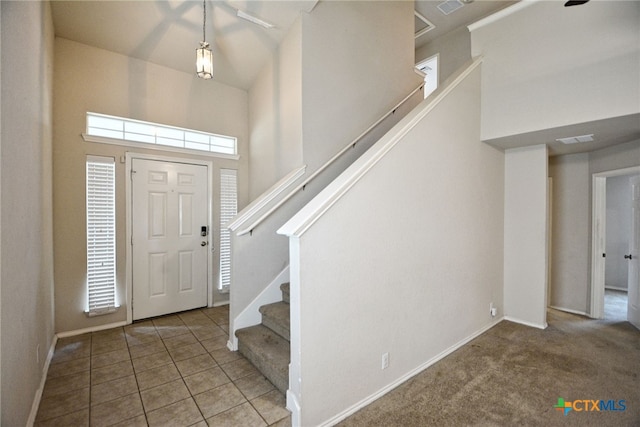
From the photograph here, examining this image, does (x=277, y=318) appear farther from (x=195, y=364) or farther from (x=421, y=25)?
(x=421, y=25)

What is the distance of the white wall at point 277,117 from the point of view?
324cm

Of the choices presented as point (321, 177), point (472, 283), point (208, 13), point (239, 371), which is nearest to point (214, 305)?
point (239, 371)

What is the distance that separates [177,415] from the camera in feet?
6.38

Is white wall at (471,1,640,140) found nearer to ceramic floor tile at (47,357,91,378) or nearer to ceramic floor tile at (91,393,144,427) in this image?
ceramic floor tile at (91,393,144,427)

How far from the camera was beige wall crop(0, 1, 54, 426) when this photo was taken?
56.5 inches

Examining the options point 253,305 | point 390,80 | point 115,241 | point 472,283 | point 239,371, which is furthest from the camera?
point 390,80

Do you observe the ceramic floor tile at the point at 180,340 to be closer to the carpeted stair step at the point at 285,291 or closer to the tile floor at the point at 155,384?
the tile floor at the point at 155,384

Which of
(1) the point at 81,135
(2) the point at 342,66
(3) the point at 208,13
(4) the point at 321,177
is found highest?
(3) the point at 208,13

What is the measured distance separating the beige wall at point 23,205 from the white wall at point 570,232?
595 centimetres

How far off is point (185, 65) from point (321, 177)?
98.5 inches

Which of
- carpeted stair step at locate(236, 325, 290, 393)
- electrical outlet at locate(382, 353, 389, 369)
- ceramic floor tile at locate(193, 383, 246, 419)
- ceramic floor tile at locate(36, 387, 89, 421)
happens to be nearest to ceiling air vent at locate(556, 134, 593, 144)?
electrical outlet at locate(382, 353, 389, 369)

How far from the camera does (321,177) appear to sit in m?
3.37

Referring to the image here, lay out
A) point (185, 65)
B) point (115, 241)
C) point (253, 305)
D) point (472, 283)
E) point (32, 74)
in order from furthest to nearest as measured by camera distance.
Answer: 1. point (185, 65)
2. point (115, 241)
3. point (472, 283)
4. point (253, 305)
5. point (32, 74)

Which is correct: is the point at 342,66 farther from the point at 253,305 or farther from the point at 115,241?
the point at 115,241
